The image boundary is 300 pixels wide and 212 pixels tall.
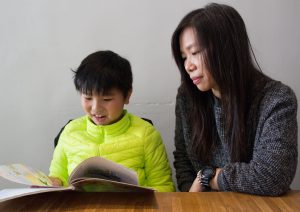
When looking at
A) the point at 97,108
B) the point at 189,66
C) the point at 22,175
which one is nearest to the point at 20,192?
the point at 22,175

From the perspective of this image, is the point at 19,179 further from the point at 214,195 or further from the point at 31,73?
the point at 31,73

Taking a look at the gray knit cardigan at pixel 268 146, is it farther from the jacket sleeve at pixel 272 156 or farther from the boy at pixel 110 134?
the boy at pixel 110 134

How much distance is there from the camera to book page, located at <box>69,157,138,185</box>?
2.58ft

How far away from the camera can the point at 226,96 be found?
96 centimetres

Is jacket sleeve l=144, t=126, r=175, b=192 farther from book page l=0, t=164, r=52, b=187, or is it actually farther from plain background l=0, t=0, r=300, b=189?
book page l=0, t=164, r=52, b=187

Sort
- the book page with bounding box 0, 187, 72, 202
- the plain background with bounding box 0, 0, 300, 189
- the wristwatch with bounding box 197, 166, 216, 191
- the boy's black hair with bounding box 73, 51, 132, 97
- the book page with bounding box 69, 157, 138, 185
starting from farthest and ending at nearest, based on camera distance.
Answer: the plain background with bounding box 0, 0, 300, 189
the boy's black hair with bounding box 73, 51, 132, 97
the wristwatch with bounding box 197, 166, 216, 191
the book page with bounding box 69, 157, 138, 185
the book page with bounding box 0, 187, 72, 202

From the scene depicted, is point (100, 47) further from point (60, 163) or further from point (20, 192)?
point (20, 192)

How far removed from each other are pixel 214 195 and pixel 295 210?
175 millimetres

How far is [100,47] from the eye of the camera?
53.8 inches

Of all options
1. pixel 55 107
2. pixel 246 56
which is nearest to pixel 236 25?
pixel 246 56

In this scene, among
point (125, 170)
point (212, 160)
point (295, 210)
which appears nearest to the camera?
point (295, 210)

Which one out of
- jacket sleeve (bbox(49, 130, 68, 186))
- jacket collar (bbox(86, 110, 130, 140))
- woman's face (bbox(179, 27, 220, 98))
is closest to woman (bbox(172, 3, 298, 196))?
woman's face (bbox(179, 27, 220, 98))

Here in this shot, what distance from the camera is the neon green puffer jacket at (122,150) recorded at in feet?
3.61

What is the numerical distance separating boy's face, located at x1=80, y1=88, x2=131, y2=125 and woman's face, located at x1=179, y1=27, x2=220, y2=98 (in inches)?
10.1
